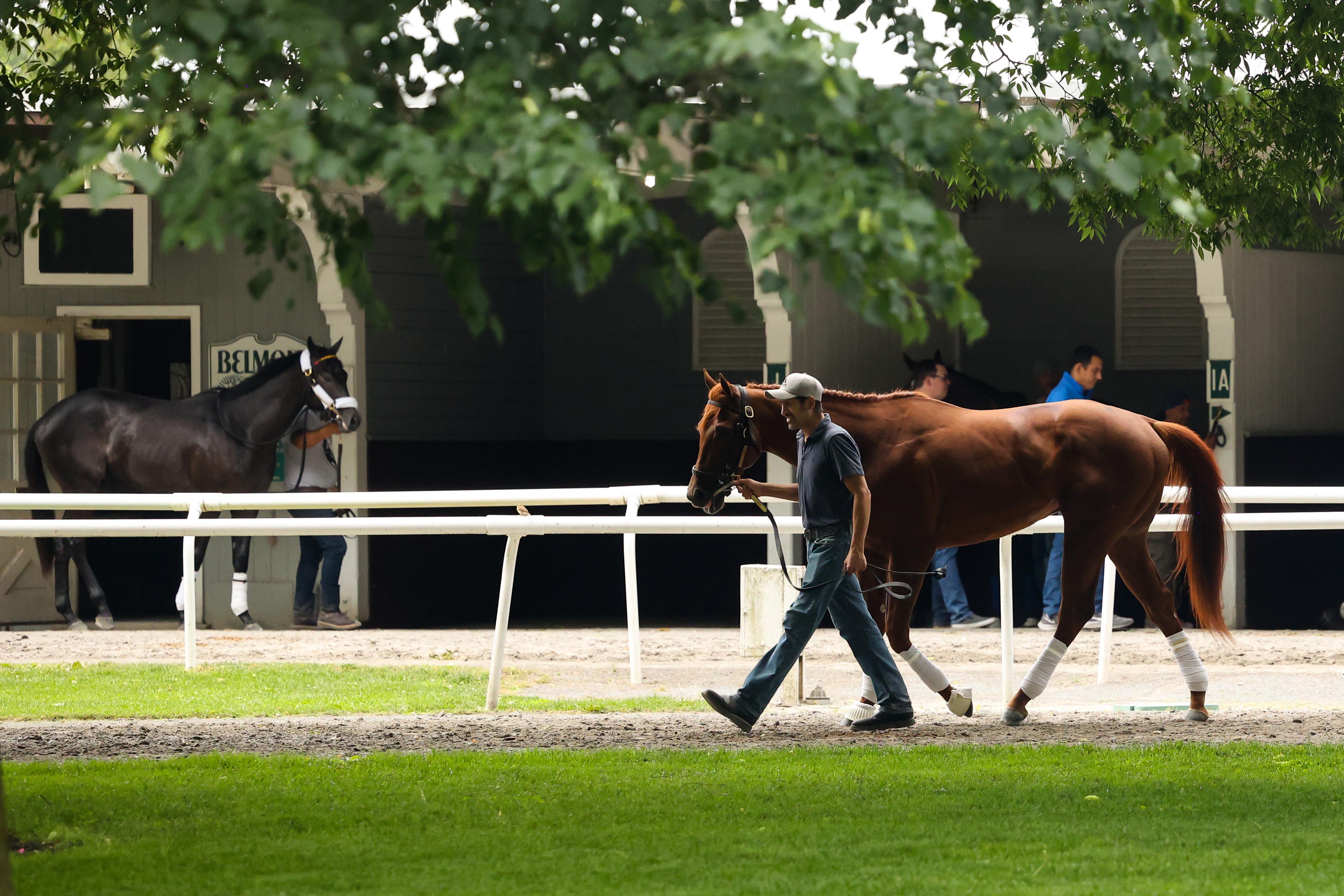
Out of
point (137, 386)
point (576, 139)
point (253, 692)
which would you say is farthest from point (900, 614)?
point (137, 386)

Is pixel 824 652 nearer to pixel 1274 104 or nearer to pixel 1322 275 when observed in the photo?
pixel 1274 104

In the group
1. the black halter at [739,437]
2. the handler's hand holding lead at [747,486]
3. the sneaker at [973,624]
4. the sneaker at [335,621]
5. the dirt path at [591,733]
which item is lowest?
the sneaker at [335,621]

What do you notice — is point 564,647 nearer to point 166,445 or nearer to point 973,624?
point 973,624

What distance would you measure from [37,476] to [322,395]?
2.41 m

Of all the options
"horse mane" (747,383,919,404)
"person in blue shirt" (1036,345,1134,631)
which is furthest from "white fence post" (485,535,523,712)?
"person in blue shirt" (1036,345,1134,631)

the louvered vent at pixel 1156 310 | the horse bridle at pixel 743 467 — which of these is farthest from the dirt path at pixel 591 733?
the louvered vent at pixel 1156 310

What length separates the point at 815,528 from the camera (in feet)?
24.1

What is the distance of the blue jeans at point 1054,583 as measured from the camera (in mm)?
12188

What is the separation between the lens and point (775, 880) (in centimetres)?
486

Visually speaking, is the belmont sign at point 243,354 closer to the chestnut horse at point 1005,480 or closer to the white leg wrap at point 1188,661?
the chestnut horse at point 1005,480

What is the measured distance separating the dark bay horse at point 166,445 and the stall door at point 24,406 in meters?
0.38

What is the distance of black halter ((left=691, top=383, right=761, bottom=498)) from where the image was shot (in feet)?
24.8

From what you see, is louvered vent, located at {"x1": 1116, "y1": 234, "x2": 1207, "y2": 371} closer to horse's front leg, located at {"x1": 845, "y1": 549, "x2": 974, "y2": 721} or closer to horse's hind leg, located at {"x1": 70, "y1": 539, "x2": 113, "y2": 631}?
horse's front leg, located at {"x1": 845, "y1": 549, "x2": 974, "y2": 721}

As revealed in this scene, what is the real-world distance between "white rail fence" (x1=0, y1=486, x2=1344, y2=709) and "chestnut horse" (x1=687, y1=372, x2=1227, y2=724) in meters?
0.36
